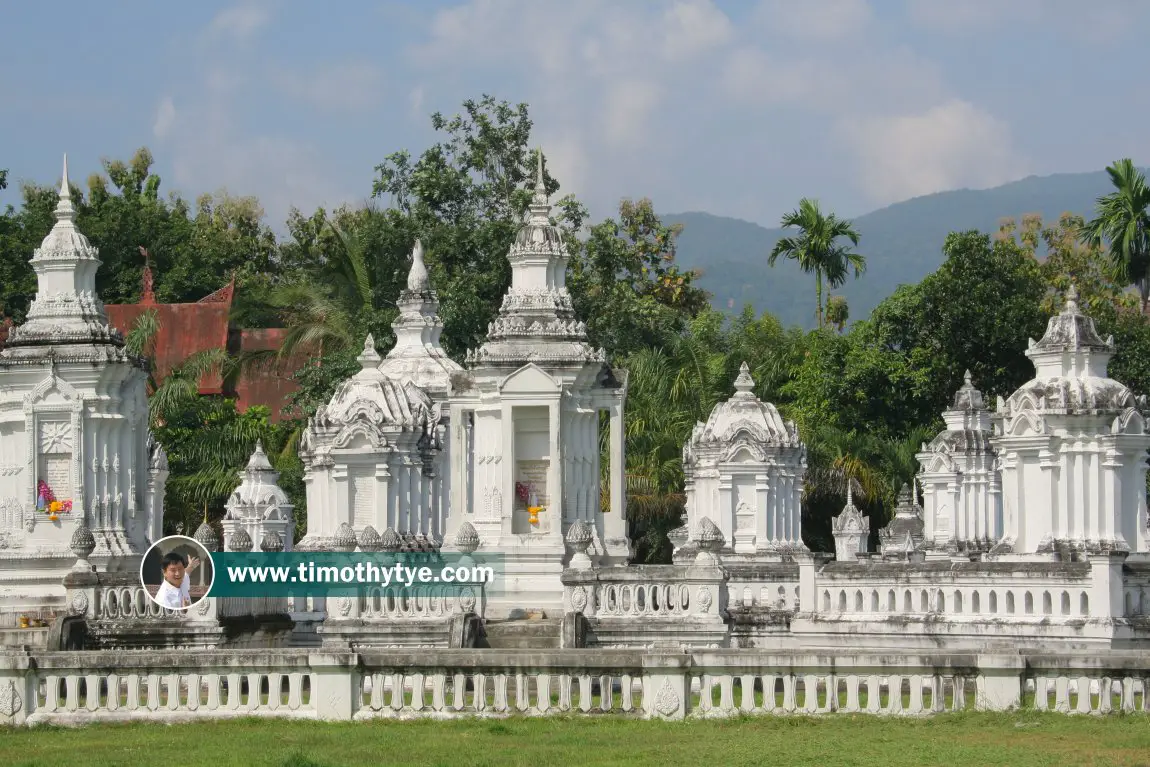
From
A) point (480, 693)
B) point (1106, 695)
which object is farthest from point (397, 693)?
point (1106, 695)

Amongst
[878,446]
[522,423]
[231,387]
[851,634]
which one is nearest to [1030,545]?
[851,634]

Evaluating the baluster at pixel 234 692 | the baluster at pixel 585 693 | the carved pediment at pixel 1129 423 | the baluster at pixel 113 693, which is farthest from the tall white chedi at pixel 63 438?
the carved pediment at pixel 1129 423

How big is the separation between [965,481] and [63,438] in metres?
A: 18.4

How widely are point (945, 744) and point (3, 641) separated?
1595cm

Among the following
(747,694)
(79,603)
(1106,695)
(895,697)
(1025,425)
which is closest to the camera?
(1106,695)

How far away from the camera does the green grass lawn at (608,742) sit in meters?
16.4

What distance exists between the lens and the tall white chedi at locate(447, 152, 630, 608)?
3266 centimetres

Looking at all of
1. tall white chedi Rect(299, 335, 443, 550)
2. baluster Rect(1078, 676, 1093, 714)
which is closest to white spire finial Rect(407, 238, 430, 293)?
tall white chedi Rect(299, 335, 443, 550)

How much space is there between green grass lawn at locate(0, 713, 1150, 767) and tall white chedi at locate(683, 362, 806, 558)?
65.2ft

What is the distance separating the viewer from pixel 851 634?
2911 cm

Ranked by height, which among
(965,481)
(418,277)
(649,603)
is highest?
(418,277)

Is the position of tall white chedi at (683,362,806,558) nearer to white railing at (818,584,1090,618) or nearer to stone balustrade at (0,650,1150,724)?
white railing at (818,584,1090,618)

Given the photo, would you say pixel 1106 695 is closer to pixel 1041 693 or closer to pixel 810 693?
pixel 1041 693

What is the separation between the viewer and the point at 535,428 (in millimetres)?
33281
